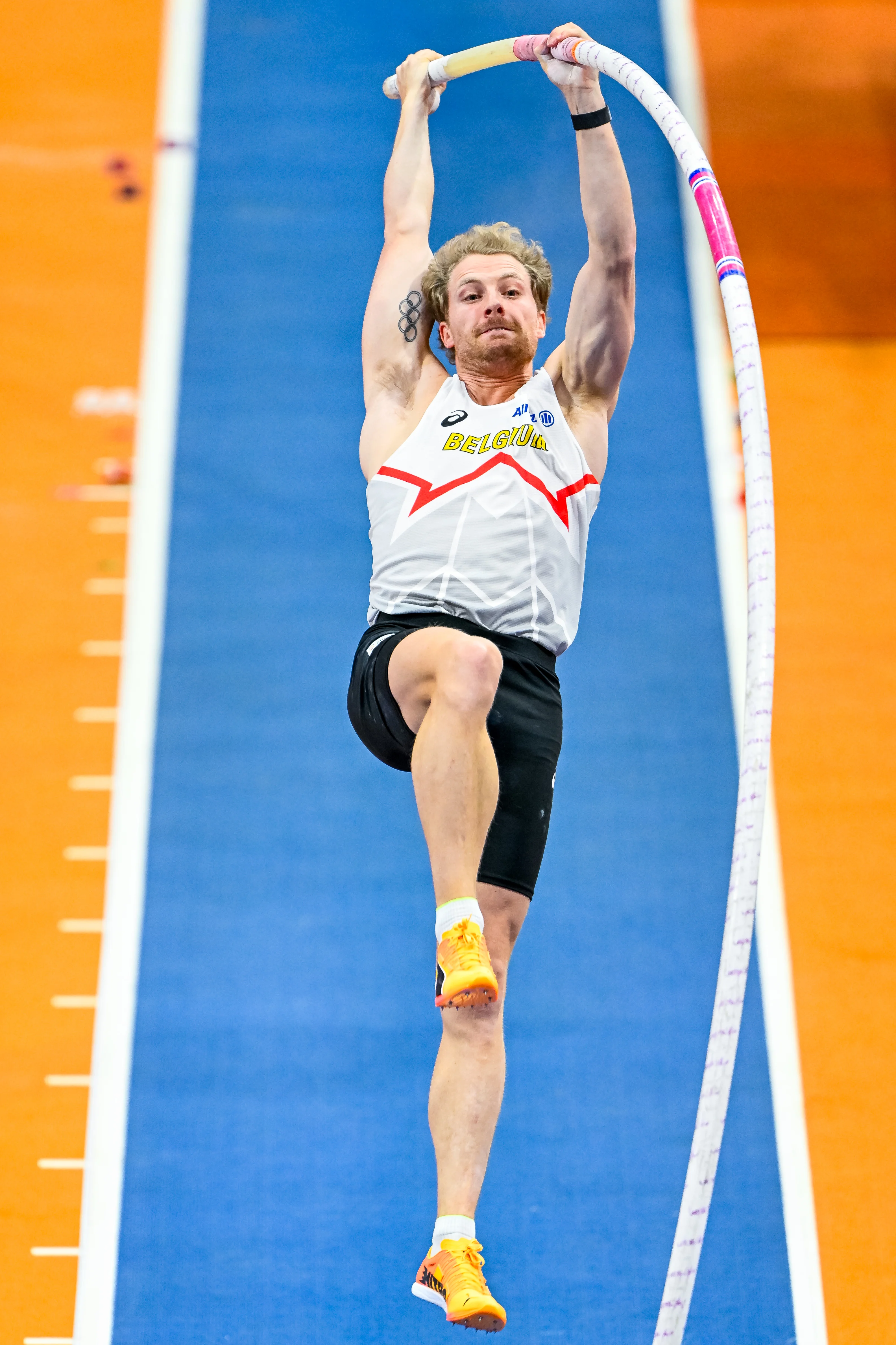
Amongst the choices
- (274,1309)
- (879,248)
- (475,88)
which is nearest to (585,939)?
(274,1309)

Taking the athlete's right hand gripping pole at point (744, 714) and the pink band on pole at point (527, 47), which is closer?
the athlete's right hand gripping pole at point (744, 714)

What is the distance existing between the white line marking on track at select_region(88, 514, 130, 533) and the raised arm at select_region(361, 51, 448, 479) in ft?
7.79

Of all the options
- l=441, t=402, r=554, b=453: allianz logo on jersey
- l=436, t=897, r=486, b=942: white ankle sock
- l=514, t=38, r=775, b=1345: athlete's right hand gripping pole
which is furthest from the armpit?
l=436, t=897, r=486, b=942: white ankle sock

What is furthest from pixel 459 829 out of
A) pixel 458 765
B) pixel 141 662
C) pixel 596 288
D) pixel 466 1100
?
pixel 141 662

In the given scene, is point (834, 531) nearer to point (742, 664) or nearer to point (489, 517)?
point (742, 664)

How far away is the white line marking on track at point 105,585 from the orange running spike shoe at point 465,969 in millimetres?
3396

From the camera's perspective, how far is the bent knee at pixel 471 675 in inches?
143

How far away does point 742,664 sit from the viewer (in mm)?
6266

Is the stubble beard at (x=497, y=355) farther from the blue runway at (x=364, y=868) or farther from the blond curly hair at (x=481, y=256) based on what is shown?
the blue runway at (x=364, y=868)

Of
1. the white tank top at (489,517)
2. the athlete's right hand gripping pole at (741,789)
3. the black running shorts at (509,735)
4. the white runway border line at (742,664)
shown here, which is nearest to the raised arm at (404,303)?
the white tank top at (489,517)

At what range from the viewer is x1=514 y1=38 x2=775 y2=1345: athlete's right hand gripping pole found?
324 cm

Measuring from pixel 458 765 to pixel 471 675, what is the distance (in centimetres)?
20

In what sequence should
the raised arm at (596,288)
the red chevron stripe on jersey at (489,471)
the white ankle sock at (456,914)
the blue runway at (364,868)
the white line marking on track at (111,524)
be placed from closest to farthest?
the white ankle sock at (456,914) < the red chevron stripe on jersey at (489,471) < the raised arm at (596,288) < the blue runway at (364,868) < the white line marking on track at (111,524)

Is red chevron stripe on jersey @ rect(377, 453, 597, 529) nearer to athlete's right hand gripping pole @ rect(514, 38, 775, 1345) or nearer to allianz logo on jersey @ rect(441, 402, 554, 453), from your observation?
allianz logo on jersey @ rect(441, 402, 554, 453)
